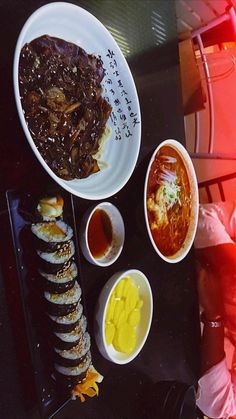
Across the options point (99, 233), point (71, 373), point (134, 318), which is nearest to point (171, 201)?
point (99, 233)

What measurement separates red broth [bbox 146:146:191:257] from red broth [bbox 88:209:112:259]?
19 centimetres

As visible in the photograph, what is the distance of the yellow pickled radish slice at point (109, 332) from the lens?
1761 millimetres

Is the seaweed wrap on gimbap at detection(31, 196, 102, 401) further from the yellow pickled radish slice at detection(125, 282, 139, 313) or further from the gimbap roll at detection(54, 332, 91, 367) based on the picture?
the yellow pickled radish slice at detection(125, 282, 139, 313)

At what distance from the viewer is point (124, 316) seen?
1862 millimetres

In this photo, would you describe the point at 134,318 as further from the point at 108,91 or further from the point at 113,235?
the point at 108,91

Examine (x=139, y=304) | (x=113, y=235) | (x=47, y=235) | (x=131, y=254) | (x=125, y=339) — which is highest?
(x=47, y=235)

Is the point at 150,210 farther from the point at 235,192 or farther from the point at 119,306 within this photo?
the point at 235,192

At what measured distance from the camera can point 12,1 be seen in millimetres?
1477

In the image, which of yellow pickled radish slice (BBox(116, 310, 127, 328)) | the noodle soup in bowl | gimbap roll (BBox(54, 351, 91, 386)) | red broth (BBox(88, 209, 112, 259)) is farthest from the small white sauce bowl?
gimbap roll (BBox(54, 351, 91, 386))

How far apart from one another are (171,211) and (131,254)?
0.28 m

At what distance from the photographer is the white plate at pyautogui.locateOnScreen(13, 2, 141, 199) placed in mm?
1415

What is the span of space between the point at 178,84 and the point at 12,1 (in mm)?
1010

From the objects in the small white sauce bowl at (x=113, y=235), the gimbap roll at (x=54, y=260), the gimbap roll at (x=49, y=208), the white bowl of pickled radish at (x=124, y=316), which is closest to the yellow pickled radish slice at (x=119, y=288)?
the white bowl of pickled radish at (x=124, y=316)

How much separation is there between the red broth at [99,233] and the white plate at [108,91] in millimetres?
194
